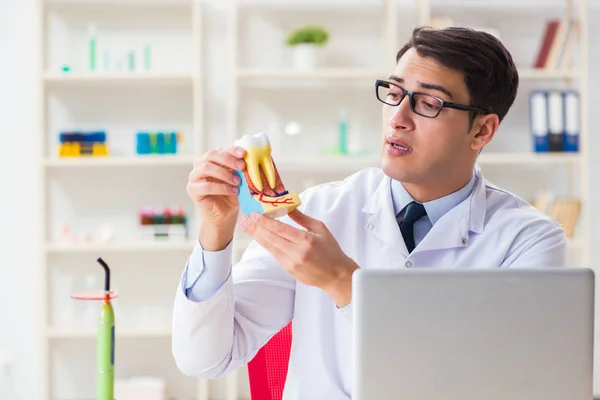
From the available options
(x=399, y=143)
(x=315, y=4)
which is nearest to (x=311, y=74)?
(x=315, y=4)

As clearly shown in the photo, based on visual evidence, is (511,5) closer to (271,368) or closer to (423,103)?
(423,103)

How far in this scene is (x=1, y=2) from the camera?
3.99 m

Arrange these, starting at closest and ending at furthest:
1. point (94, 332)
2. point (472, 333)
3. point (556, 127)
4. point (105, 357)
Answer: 1. point (472, 333)
2. point (105, 357)
3. point (94, 332)
4. point (556, 127)

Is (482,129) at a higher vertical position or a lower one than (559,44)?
lower

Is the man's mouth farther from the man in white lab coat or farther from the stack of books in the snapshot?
the stack of books

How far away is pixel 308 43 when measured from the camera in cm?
382

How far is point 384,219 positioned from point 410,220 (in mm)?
61

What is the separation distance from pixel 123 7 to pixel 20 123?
0.76 metres

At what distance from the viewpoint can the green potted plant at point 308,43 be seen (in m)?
3.80

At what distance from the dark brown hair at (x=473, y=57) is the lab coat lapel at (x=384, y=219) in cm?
25

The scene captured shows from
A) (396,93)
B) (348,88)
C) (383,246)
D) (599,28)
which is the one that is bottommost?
(383,246)

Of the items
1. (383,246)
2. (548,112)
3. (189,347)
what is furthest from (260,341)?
(548,112)

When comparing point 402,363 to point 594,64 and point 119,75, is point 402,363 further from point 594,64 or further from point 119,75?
point 594,64

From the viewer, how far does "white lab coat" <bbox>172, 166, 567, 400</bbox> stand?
5.40 feet
